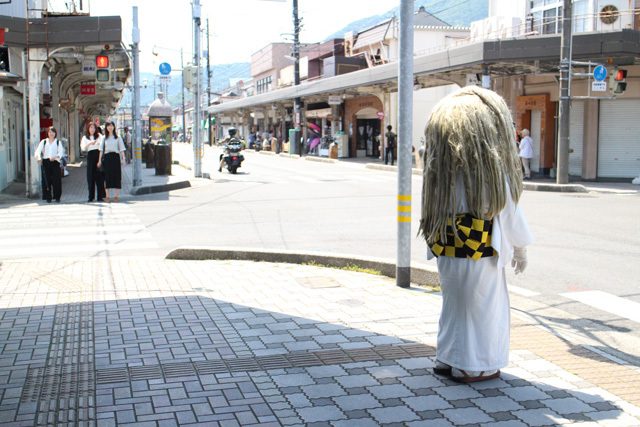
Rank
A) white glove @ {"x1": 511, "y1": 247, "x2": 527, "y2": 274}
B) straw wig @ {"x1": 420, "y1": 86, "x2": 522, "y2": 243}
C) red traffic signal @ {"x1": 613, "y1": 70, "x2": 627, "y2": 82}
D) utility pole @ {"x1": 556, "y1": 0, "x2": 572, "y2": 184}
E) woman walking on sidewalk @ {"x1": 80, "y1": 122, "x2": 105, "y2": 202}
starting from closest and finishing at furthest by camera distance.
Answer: straw wig @ {"x1": 420, "y1": 86, "x2": 522, "y2": 243} → white glove @ {"x1": 511, "y1": 247, "x2": 527, "y2": 274} → woman walking on sidewalk @ {"x1": 80, "y1": 122, "x2": 105, "y2": 202} → utility pole @ {"x1": 556, "y1": 0, "x2": 572, "y2": 184} → red traffic signal @ {"x1": 613, "y1": 70, "x2": 627, "y2": 82}

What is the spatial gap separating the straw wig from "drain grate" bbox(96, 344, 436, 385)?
100cm

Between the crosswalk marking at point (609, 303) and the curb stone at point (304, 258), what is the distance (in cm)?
152

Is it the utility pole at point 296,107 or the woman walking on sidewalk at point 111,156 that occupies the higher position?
the utility pole at point 296,107

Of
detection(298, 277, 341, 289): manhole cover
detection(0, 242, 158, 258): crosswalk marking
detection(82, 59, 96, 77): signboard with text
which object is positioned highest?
detection(82, 59, 96, 77): signboard with text

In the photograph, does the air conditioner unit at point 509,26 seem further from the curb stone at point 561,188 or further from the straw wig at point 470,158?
the straw wig at point 470,158

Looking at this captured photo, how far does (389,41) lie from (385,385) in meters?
41.5

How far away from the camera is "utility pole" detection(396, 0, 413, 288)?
6414 millimetres

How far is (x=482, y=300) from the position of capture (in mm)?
4121

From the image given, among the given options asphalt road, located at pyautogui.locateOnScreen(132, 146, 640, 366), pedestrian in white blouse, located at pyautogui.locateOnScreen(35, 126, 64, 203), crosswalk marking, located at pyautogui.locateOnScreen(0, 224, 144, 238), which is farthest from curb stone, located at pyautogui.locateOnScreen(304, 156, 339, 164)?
crosswalk marking, located at pyautogui.locateOnScreen(0, 224, 144, 238)

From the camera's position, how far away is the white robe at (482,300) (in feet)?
13.5

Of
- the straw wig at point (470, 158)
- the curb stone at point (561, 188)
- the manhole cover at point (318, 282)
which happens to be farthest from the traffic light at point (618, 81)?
the straw wig at point (470, 158)

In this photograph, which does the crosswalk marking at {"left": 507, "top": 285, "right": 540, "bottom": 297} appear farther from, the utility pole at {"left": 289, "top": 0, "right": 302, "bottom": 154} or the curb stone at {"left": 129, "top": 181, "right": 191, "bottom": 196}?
the utility pole at {"left": 289, "top": 0, "right": 302, "bottom": 154}

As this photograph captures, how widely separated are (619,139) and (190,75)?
15.9 metres

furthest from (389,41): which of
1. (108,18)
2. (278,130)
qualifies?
(108,18)
